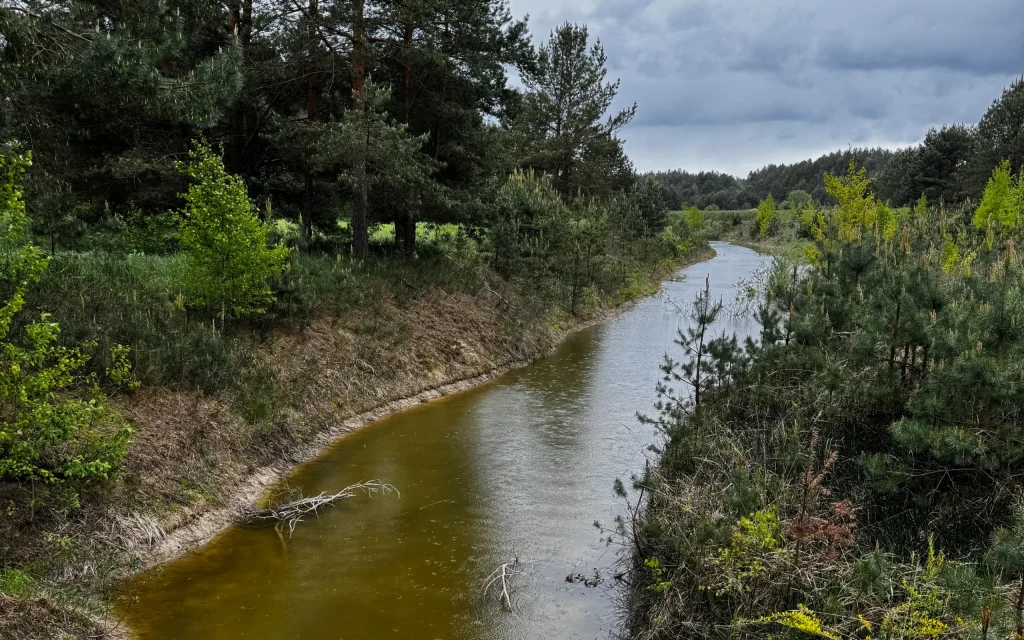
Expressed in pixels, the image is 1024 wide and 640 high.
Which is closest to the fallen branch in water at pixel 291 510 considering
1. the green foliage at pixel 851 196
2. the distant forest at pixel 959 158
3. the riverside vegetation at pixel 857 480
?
the riverside vegetation at pixel 857 480

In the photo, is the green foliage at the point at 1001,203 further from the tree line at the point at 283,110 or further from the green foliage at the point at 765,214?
the green foliage at the point at 765,214

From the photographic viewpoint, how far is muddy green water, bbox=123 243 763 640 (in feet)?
20.3

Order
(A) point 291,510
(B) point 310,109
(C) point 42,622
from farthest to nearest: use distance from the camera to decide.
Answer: (B) point 310,109
(A) point 291,510
(C) point 42,622

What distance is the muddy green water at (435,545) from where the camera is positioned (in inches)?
244

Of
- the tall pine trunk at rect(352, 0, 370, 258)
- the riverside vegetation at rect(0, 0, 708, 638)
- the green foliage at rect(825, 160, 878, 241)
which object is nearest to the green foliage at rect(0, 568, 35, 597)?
the riverside vegetation at rect(0, 0, 708, 638)

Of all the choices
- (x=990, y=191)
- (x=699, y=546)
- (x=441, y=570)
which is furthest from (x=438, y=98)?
(x=990, y=191)

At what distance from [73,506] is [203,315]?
16.1 ft

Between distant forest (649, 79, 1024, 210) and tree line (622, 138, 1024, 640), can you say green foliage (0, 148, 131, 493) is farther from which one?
distant forest (649, 79, 1024, 210)

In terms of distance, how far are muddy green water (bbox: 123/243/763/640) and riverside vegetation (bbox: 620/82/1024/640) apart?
103 centimetres

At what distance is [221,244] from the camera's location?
406 inches

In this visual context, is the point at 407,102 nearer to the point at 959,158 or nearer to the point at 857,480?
the point at 857,480

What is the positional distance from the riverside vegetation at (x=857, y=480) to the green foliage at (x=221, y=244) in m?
6.67

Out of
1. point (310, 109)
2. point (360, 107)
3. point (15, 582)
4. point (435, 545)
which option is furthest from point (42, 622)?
point (310, 109)

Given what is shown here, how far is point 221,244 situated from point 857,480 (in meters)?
8.92
